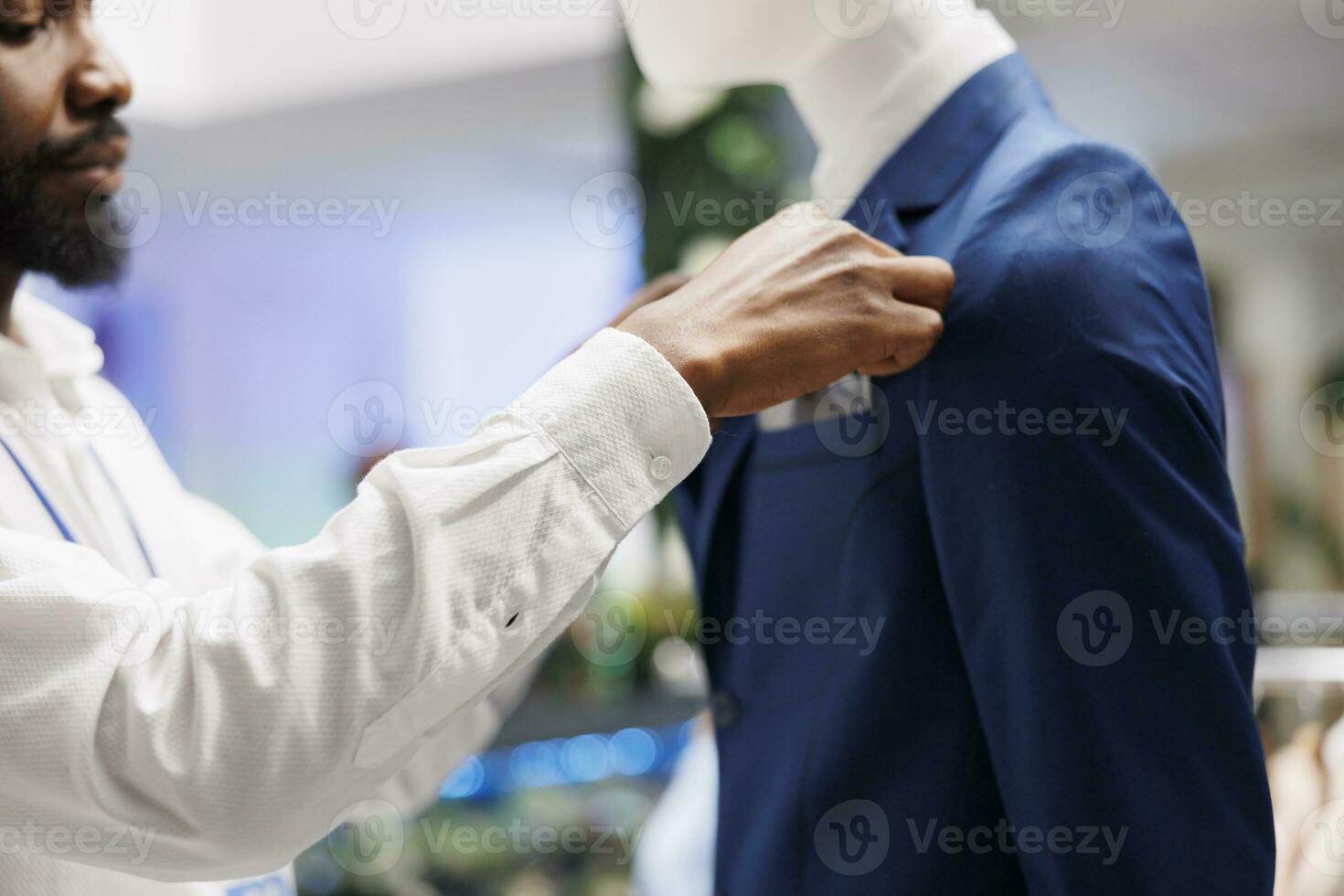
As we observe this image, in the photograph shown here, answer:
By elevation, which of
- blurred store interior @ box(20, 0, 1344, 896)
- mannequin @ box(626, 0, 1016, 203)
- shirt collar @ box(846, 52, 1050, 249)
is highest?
mannequin @ box(626, 0, 1016, 203)

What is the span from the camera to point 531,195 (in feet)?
15.1

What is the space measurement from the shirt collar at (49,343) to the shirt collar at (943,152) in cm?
86

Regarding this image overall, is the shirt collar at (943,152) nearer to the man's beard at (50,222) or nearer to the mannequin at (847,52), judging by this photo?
the mannequin at (847,52)

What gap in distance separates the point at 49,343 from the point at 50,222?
0.14 m

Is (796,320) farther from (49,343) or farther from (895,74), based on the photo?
(49,343)

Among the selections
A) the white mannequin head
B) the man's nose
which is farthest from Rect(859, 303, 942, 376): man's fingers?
the man's nose

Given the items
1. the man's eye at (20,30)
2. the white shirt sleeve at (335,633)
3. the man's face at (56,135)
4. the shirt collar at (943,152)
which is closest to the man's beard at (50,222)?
the man's face at (56,135)

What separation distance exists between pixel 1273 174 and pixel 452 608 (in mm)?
5071

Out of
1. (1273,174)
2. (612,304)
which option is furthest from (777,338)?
(1273,174)

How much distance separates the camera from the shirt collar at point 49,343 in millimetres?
1276

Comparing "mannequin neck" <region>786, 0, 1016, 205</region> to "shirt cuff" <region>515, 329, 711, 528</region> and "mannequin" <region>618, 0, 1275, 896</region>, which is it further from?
"shirt cuff" <region>515, 329, 711, 528</region>

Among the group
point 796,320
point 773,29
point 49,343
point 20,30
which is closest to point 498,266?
point 49,343

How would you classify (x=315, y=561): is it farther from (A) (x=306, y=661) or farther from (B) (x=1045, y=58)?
(B) (x=1045, y=58)

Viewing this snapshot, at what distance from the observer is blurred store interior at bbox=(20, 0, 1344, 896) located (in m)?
2.98
